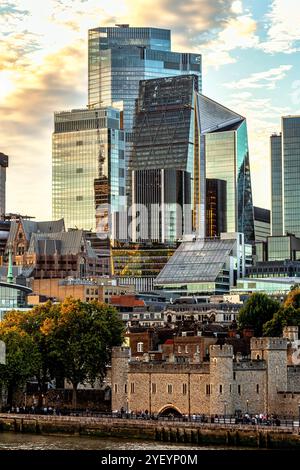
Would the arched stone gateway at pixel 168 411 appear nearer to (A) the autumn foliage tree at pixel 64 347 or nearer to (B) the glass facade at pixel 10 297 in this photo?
(A) the autumn foliage tree at pixel 64 347

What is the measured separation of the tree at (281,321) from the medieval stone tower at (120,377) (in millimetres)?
37661

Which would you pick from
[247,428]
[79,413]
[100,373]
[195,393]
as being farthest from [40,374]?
[247,428]

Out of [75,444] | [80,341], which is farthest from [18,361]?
[75,444]

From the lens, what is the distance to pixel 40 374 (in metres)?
128

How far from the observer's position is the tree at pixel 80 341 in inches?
4845

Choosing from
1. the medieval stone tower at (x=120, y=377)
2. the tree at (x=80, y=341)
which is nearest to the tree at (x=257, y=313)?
the tree at (x=80, y=341)

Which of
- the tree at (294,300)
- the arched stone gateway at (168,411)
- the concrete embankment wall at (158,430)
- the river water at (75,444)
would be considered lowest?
the river water at (75,444)

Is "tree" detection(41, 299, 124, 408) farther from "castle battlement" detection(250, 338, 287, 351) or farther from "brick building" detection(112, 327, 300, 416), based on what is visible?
"castle battlement" detection(250, 338, 287, 351)

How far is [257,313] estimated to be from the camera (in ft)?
545

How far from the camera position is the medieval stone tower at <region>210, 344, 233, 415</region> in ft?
346

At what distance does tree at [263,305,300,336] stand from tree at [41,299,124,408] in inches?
1007

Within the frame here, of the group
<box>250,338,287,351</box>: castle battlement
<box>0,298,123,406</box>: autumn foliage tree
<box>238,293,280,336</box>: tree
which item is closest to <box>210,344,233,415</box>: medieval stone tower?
<box>250,338,287,351</box>: castle battlement
